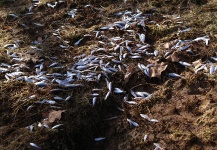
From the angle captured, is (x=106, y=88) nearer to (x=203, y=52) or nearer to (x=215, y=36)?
(x=203, y=52)

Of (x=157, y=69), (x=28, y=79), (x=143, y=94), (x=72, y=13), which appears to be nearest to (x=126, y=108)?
(x=143, y=94)

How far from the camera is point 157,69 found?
4.93 meters

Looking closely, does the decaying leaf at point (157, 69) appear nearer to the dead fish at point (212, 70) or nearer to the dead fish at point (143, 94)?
the dead fish at point (143, 94)

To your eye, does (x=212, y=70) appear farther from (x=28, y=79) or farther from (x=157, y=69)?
(x=28, y=79)

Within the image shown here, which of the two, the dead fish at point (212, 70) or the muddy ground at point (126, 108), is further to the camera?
the dead fish at point (212, 70)

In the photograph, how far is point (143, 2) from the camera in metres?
6.57

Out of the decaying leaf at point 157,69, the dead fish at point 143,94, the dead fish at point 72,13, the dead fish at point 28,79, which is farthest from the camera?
the dead fish at point 72,13

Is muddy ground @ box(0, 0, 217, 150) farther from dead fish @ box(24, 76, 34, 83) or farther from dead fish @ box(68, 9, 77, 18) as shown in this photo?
dead fish @ box(68, 9, 77, 18)

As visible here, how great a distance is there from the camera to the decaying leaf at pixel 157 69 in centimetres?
486

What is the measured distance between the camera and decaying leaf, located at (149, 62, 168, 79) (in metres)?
4.86

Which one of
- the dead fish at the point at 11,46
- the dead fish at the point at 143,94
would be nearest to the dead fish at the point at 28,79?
the dead fish at the point at 11,46

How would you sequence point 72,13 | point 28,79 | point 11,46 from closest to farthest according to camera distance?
point 28,79, point 11,46, point 72,13

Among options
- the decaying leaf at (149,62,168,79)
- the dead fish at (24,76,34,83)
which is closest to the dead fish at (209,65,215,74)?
the decaying leaf at (149,62,168,79)

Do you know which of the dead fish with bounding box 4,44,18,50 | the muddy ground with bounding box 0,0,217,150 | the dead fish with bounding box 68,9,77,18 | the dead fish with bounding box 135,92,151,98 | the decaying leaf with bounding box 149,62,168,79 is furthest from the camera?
the dead fish with bounding box 68,9,77,18
